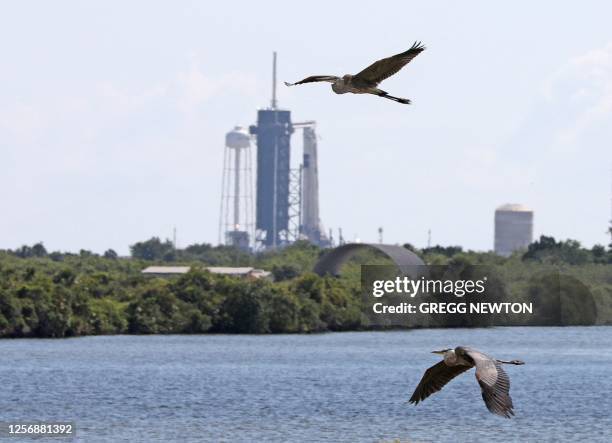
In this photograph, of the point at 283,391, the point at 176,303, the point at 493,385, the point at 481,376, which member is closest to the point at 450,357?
the point at 481,376

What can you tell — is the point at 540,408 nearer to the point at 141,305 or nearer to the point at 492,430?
the point at 492,430

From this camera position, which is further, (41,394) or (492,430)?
(41,394)

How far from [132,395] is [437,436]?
24.0m

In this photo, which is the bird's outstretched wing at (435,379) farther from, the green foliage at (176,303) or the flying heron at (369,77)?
the green foliage at (176,303)

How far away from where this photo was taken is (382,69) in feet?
80.2

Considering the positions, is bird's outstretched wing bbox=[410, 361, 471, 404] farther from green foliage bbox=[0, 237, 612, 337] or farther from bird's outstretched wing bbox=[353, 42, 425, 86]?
green foliage bbox=[0, 237, 612, 337]

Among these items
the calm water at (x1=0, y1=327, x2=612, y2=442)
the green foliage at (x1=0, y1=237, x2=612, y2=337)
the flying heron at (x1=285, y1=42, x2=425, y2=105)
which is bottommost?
the calm water at (x1=0, y1=327, x2=612, y2=442)

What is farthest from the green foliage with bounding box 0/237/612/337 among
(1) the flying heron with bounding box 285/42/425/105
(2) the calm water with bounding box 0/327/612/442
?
(1) the flying heron with bounding box 285/42/425/105

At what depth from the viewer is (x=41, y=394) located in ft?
277

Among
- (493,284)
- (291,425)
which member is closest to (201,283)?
(493,284)

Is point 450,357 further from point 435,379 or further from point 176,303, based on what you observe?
point 176,303

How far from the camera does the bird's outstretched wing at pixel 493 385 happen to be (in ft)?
71.2

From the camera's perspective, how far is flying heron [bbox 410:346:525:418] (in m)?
22.0

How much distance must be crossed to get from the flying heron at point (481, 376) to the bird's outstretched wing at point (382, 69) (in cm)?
372
